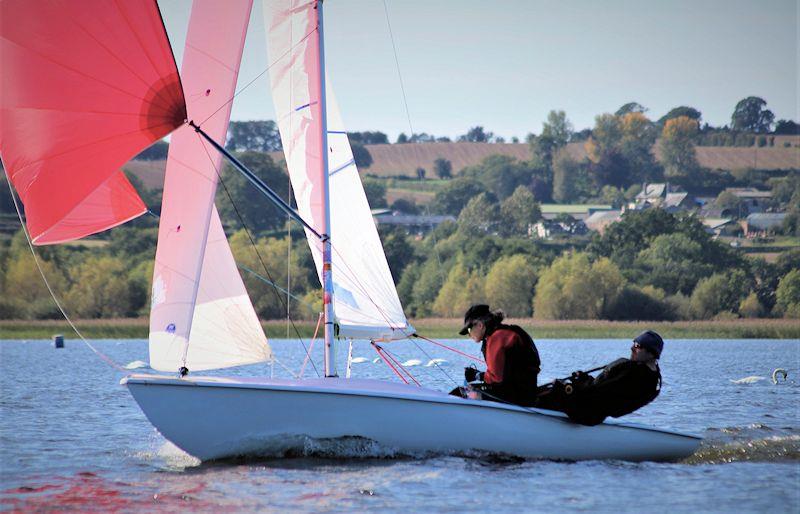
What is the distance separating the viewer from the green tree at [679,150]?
173875 mm

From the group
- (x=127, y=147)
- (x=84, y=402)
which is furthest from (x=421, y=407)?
(x=84, y=402)

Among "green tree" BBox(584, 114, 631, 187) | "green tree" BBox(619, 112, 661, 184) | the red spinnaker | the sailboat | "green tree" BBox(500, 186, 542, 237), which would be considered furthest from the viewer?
"green tree" BBox(619, 112, 661, 184)

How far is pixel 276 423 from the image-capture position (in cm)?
1388

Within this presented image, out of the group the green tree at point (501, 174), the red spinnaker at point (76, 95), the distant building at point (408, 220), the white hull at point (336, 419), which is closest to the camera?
the red spinnaker at point (76, 95)

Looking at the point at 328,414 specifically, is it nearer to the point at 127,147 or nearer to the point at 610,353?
the point at 127,147

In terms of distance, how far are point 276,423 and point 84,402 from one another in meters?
11.0

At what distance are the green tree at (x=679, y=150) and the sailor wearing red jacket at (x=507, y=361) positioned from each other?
526 ft

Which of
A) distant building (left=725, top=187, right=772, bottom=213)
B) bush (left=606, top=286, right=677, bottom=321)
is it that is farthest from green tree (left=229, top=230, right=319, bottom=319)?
distant building (left=725, top=187, right=772, bottom=213)

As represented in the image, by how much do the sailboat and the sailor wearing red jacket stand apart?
0.92 feet

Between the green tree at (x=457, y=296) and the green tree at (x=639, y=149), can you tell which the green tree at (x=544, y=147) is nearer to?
the green tree at (x=639, y=149)

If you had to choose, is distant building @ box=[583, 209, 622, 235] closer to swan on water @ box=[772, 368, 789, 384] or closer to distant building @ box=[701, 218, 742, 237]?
distant building @ box=[701, 218, 742, 237]

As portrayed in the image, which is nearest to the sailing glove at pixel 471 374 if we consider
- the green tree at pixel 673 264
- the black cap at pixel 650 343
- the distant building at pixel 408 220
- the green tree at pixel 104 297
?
the black cap at pixel 650 343

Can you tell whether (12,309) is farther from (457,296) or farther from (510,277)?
(510,277)

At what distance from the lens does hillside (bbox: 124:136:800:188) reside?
576 feet
